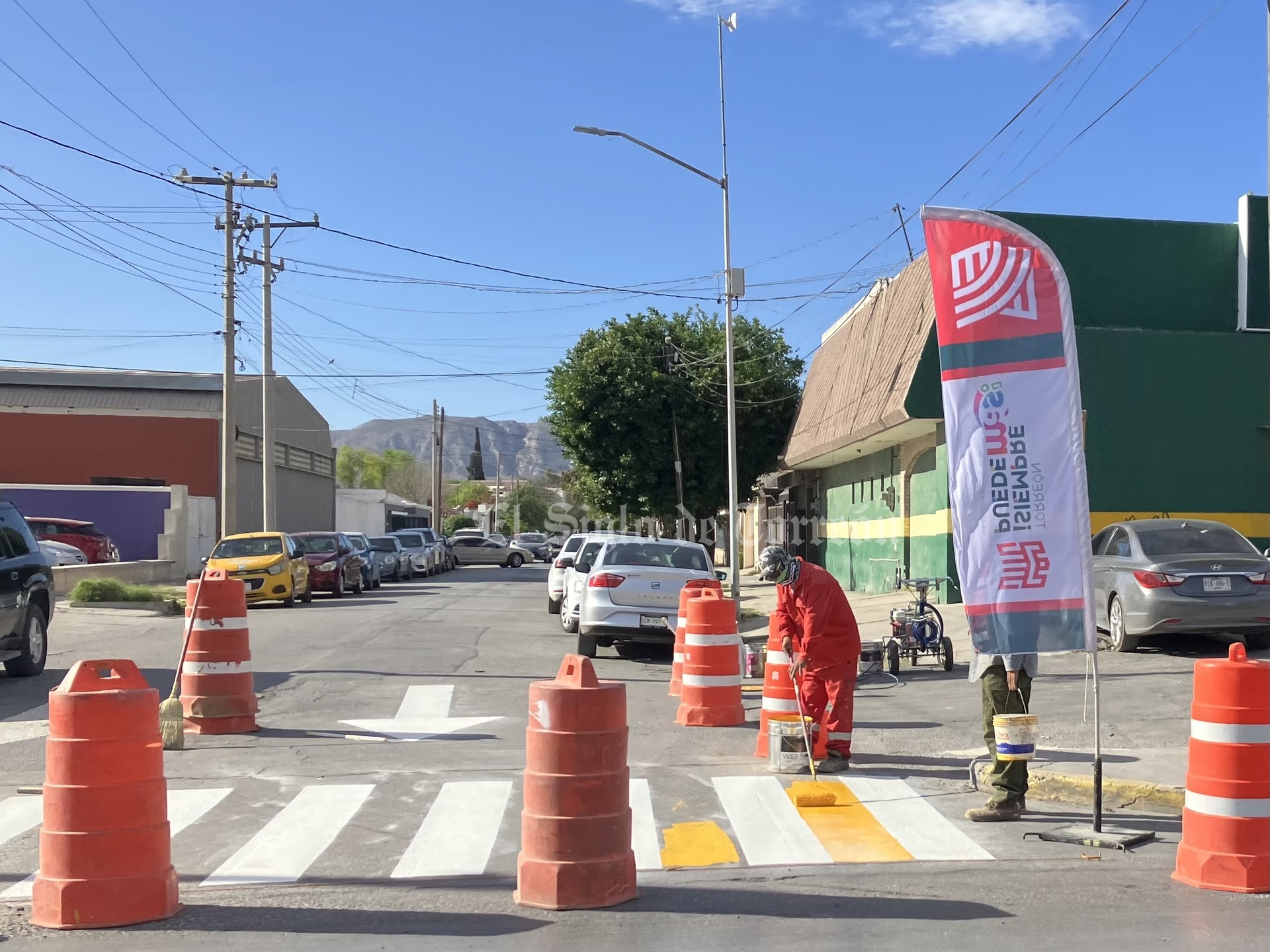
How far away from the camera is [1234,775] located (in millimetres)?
5805

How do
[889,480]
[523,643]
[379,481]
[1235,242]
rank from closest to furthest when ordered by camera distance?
[523,643], [1235,242], [889,480], [379,481]

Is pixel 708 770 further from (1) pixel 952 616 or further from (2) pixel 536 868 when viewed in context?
(1) pixel 952 616

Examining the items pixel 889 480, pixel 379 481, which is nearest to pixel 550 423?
pixel 889 480

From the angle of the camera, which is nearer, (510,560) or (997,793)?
(997,793)

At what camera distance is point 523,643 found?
18.4 meters

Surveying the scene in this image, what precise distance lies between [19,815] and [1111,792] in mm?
6754

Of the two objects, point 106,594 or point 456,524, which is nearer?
point 106,594

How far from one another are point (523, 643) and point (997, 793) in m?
11.6

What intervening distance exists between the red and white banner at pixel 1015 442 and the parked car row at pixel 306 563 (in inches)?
543

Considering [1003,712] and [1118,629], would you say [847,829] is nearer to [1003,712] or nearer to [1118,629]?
[1003,712]

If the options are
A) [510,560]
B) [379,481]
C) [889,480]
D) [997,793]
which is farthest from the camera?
[379,481]

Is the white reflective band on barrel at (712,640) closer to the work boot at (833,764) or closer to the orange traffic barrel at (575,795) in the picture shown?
the work boot at (833,764)

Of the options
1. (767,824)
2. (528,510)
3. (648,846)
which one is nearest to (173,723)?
(648,846)

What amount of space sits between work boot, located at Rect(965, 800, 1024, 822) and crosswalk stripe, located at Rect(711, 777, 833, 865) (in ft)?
3.32
